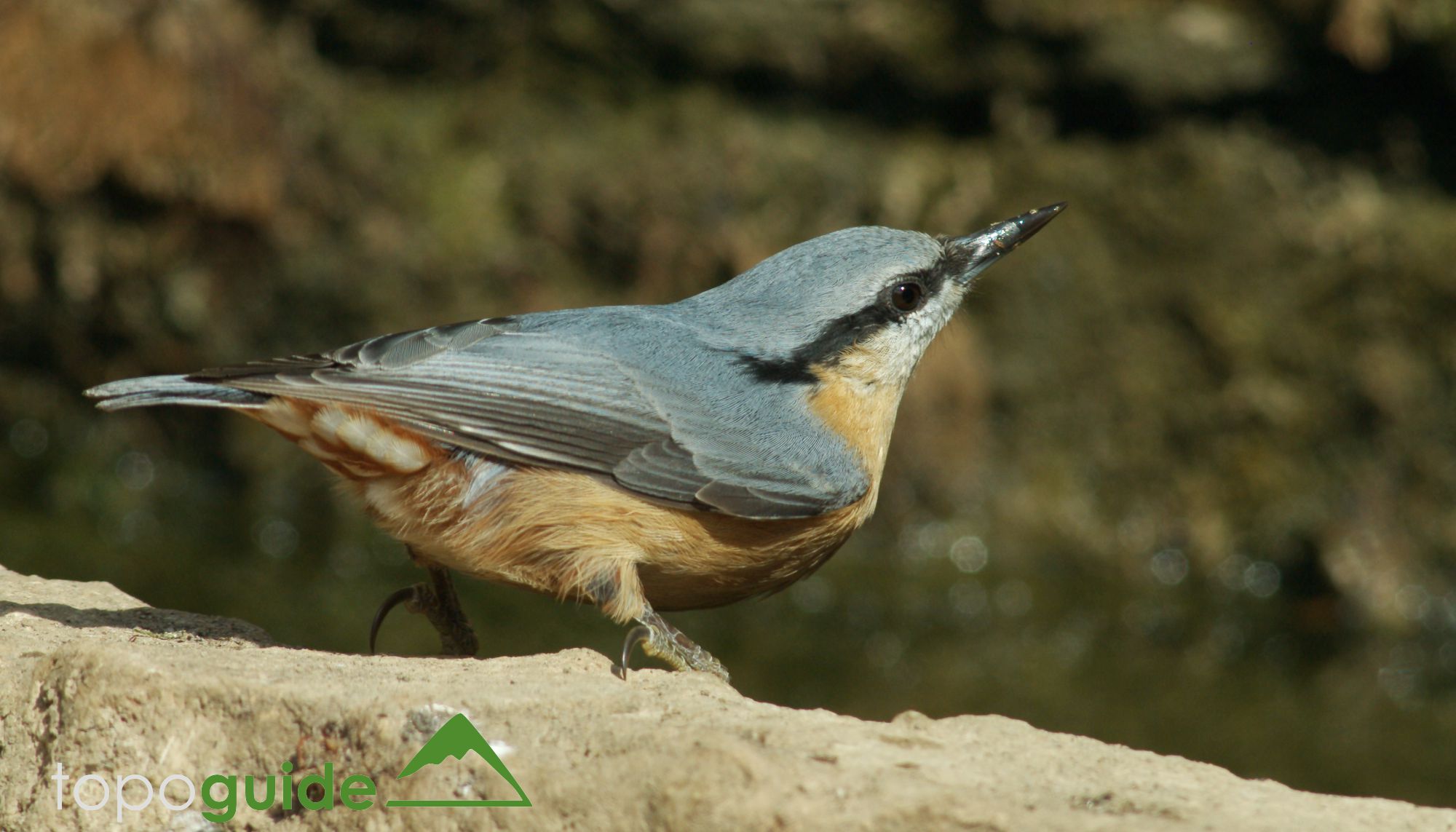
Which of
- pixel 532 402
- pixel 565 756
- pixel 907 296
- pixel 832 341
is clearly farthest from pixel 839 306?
pixel 565 756

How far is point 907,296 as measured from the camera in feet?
15.2

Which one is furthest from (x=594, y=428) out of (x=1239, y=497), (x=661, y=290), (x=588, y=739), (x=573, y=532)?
(x=1239, y=497)

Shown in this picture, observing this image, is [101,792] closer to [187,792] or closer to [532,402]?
[187,792]

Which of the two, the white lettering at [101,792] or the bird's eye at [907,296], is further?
the bird's eye at [907,296]

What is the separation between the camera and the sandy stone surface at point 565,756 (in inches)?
105

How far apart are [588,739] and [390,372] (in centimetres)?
157

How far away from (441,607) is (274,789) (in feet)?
4.84

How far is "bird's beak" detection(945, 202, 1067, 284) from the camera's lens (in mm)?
4797

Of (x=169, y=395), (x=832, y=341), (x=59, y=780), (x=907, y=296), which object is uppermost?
(x=907, y=296)

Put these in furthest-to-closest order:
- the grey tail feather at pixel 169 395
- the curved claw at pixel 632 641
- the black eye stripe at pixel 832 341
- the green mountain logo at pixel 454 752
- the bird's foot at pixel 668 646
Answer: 1. the black eye stripe at pixel 832 341
2. the bird's foot at pixel 668 646
3. the grey tail feather at pixel 169 395
4. the curved claw at pixel 632 641
5. the green mountain logo at pixel 454 752

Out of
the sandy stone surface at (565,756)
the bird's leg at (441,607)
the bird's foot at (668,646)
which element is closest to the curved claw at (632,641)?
the bird's foot at (668,646)

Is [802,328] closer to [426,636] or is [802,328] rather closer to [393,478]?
[393,478]

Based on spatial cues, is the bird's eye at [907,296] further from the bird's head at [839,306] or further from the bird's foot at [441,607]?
the bird's foot at [441,607]

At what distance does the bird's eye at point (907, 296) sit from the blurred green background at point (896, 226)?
3.58 meters
